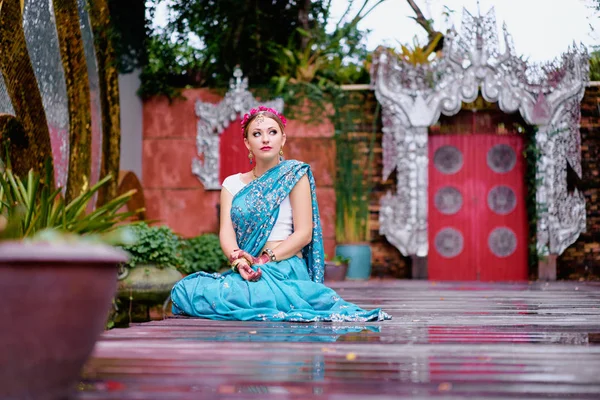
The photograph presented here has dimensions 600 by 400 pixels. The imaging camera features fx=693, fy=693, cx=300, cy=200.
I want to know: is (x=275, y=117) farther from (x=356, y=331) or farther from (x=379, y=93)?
(x=379, y=93)

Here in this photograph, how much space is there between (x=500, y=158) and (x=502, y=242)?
98cm

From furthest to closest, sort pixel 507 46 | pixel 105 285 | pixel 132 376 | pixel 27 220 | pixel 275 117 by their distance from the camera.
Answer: pixel 507 46
pixel 275 117
pixel 27 220
pixel 132 376
pixel 105 285

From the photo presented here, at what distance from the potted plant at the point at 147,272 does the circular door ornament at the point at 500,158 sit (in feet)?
14.5

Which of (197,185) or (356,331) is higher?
(197,185)

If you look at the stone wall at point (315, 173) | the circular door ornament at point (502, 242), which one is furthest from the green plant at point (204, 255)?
the circular door ornament at point (502, 242)

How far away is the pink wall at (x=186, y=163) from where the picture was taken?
801 cm

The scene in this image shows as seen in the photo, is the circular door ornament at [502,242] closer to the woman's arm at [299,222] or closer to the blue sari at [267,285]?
the blue sari at [267,285]

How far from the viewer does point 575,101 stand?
7.78 m

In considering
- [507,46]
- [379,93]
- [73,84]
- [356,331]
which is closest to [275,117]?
[356,331]

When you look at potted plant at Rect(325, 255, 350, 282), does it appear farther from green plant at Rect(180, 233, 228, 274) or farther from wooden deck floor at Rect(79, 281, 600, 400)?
wooden deck floor at Rect(79, 281, 600, 400)

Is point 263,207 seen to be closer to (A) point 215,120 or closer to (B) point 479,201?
(A) point 215,120

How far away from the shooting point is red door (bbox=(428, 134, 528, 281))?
8062 millimetres

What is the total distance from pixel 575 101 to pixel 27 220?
686 centimetres

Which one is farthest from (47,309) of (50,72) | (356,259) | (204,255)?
(356,259)
